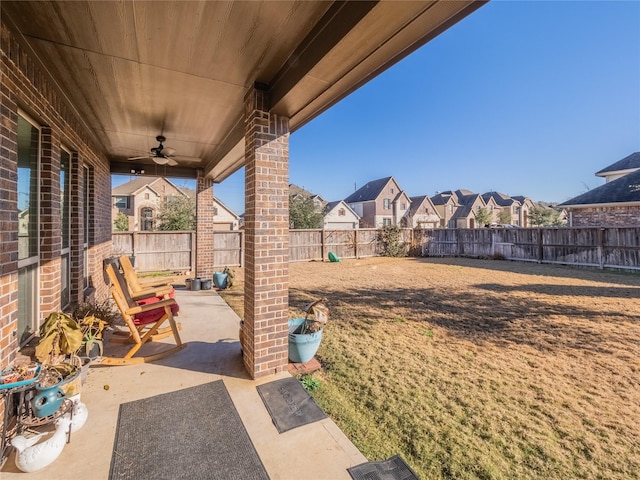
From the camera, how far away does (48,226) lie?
119 inches

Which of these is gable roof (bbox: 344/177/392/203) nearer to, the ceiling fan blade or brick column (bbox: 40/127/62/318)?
the ceiling fan blade

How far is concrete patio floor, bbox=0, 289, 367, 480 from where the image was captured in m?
1.84

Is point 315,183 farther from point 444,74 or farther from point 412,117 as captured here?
point 444,74

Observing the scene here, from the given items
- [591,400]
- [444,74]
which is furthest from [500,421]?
[444,74]

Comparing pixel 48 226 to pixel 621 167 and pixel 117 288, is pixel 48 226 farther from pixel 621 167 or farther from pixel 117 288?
pixel 621 167

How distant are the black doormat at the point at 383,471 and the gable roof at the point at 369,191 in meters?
31.4

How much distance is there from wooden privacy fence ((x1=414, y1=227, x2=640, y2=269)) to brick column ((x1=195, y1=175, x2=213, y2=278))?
40.3ft

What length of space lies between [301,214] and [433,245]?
31.5 feet

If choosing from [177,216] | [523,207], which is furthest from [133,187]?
[523,207]

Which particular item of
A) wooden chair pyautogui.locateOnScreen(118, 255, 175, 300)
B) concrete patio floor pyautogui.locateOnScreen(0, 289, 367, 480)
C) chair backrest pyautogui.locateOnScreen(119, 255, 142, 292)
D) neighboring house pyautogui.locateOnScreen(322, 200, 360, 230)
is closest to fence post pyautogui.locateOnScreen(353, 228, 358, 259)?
wooden chair pyautogui.locateOnScreen(118, 255, 175, 300)

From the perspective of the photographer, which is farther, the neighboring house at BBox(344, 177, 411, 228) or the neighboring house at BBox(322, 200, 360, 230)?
the neighboring house at BBox(344, 177, 411, 228)

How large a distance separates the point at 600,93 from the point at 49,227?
13.6m

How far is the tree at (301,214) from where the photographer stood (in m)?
21.2

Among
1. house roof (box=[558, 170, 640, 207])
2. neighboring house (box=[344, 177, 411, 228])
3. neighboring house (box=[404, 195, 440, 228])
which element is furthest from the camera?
neighboring house (box=[404, 195, 440, 228])
